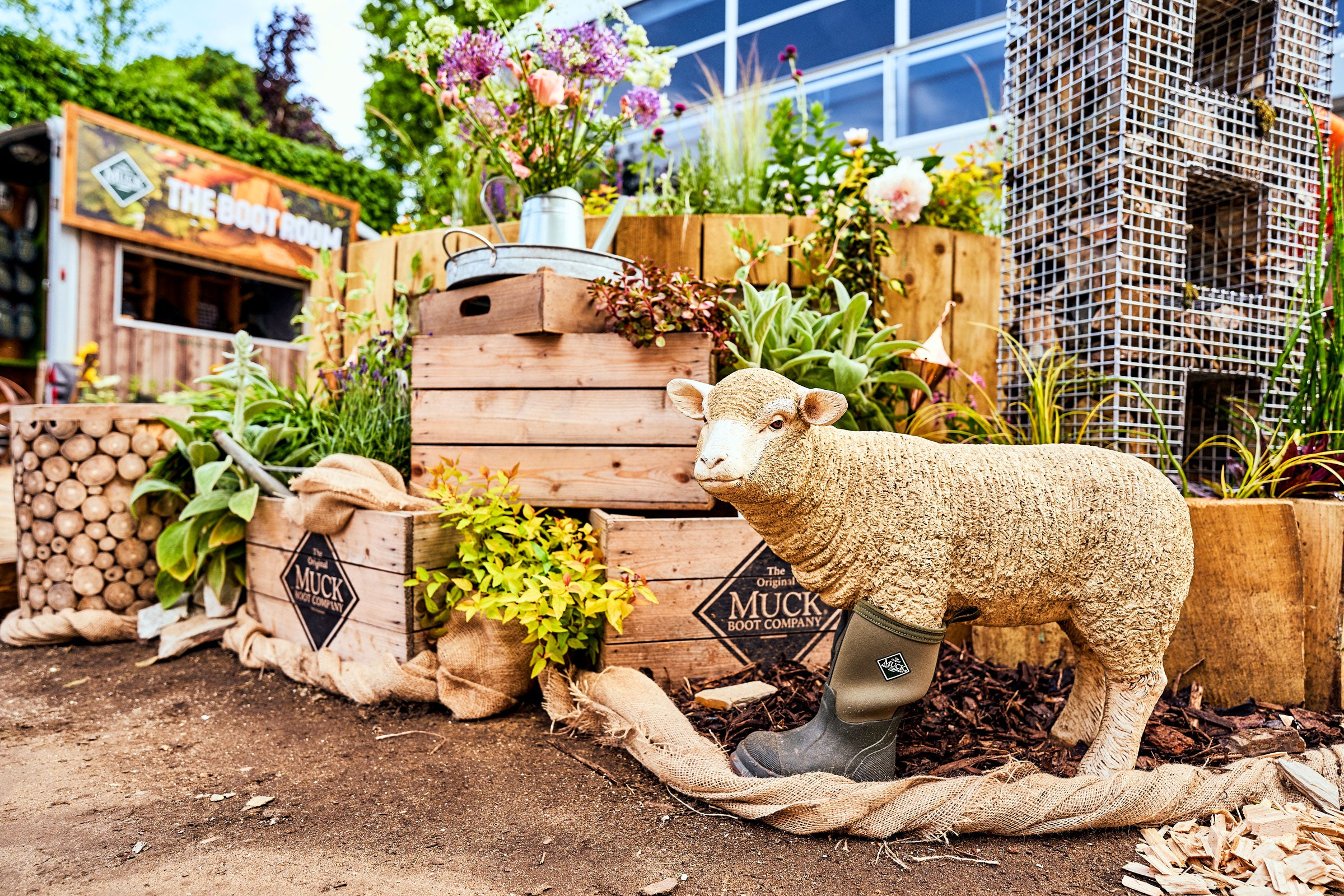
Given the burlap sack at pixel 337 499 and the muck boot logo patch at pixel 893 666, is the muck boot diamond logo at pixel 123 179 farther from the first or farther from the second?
the muck boot logo patch at pixel 893 666

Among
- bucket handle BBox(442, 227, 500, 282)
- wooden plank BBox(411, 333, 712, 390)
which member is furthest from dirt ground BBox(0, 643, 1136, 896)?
bucket handle BBox(442, 227, 500, 282)

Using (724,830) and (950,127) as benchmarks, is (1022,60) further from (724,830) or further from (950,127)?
(950,127)

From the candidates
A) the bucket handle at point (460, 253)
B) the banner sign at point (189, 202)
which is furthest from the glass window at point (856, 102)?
the banner sign at point (189, 202)

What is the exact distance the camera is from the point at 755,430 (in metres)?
1.51

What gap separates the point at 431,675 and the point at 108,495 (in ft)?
5.54

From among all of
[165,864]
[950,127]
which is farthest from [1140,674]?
[950,127]

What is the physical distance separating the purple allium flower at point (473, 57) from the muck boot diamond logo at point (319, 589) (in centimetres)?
167

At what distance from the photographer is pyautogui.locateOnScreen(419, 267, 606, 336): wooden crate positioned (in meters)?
2.59

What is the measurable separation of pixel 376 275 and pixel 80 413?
4.90 ft

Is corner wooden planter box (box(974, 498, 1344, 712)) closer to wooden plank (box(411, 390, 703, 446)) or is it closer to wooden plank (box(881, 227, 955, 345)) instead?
wooden plank (box(881, 227, 955, 345))

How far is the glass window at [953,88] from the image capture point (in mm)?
6836

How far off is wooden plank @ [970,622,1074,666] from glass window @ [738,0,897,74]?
6745 mm

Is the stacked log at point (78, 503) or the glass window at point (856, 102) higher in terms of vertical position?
the glass window at point (856, 102)

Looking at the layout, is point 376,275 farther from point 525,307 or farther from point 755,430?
point 755,430
